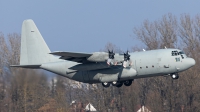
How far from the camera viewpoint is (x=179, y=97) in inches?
1892

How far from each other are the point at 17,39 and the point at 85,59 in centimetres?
2531

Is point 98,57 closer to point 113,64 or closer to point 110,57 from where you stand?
point 110,57

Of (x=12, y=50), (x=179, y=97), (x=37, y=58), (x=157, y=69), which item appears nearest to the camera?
(x=157, y=69)

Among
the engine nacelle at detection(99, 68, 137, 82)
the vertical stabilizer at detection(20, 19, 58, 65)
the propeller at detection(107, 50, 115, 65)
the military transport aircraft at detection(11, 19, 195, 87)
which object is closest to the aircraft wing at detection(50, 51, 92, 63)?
the military transport aircraft at detection(11, 19, 195, 87)

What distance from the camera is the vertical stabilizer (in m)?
32.5

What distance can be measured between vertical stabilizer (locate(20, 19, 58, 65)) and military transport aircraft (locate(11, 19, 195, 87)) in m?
0.07

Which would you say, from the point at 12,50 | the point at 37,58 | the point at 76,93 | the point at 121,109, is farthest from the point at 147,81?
the point at 37,58

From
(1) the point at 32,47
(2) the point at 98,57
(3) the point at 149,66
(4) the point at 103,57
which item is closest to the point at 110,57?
(4) the point at 103,57

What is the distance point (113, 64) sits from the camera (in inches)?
1183

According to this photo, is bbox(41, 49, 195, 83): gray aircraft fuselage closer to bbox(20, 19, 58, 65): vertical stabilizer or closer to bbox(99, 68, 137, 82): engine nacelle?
bbox(99, 68, 137, 82): engine nacelle

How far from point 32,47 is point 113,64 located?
6.25 meters

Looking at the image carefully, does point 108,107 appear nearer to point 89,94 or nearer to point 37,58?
point 89,94

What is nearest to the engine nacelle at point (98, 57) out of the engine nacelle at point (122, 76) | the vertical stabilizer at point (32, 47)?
the engine nacelle at point (122, 76)

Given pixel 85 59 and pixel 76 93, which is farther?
pixel 76 93
